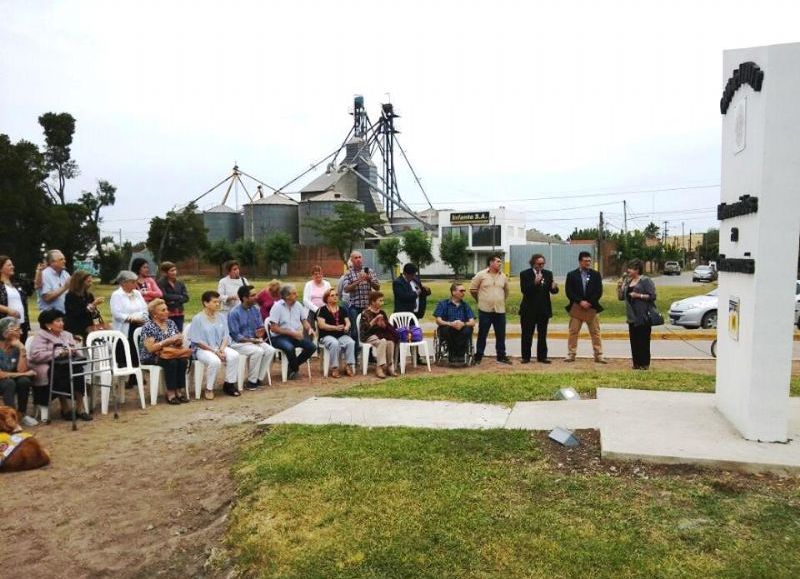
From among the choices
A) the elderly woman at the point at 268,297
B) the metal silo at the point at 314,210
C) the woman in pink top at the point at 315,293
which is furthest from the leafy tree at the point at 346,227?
the woman in pink top at the point at 315,293

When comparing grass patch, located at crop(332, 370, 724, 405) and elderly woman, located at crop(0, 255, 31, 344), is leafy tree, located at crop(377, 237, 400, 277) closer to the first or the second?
grass patch, located at crop(332, 370, 724, 405)

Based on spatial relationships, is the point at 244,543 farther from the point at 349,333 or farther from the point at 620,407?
the point at 349,333

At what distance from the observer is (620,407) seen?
639 cm

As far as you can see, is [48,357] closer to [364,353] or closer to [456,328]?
[364,353]

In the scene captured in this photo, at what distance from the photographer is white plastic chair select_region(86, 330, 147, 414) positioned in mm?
8008

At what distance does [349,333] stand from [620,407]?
4.99 meters

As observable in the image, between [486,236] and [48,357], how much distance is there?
6396 centimetres

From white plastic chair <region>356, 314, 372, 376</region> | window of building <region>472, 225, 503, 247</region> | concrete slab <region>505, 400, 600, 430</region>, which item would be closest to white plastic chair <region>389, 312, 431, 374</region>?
white plastic chair <region>356, 314, 372, 376</region>

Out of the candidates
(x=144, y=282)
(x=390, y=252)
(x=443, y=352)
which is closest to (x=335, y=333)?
(x=443, y=352)

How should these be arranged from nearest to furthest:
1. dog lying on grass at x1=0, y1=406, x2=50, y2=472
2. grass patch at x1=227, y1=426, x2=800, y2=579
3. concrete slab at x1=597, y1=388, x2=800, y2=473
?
grass patch at x1=227, y1=426, x2=800, y2=579, concrete slab at x1=597, y1=388, x2=800, y2=473, dog lying on grass at x1=0, y1=406, x2=50, y2=472

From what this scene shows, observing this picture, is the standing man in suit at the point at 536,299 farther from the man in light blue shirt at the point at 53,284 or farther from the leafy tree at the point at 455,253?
the leafy tree at the point at 455,253

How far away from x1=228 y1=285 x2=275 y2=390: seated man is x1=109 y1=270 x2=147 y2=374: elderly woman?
1228mm

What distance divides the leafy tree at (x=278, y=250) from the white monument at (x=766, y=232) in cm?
6351

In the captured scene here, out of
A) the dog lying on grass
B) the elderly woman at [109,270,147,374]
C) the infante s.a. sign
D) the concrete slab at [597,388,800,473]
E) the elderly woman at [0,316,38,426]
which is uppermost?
the infante s.a. sign
